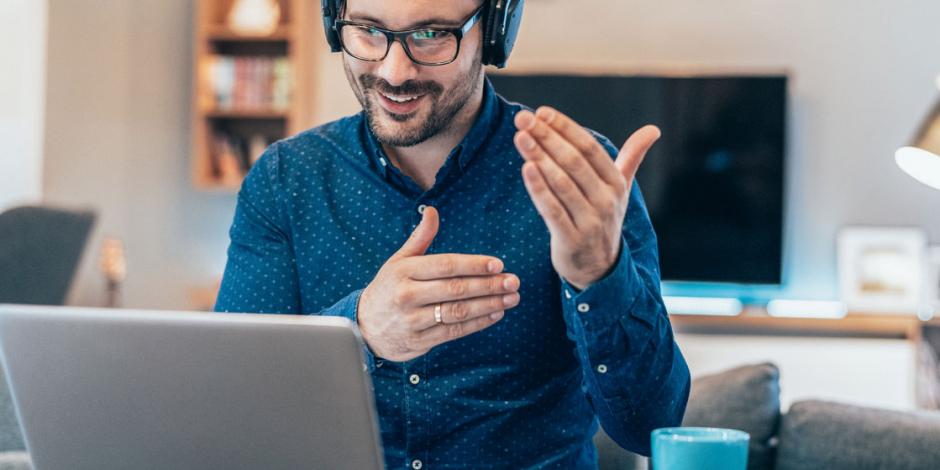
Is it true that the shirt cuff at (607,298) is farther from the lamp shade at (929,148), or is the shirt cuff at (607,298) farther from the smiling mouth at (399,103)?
the lamp shade at (929,148)

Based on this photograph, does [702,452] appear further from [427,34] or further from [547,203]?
[427,34]

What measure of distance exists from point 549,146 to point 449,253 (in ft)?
1.11

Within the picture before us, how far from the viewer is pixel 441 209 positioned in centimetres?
144

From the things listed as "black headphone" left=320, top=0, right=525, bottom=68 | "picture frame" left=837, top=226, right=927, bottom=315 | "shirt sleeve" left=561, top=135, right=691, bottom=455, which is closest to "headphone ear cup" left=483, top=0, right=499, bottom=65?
"black headphone" left=320, top=0, right=525, bottom=68

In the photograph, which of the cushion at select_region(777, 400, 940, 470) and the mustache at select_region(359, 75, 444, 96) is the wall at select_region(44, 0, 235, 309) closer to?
the mustache at select_region(359, 75, 444, 96)

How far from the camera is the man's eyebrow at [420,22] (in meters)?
1.34

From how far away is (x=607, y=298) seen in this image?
3.55ft

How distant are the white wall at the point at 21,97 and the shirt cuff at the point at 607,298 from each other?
323 centimetres

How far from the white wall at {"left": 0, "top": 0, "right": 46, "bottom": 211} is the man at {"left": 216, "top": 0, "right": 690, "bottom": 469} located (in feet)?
8.85

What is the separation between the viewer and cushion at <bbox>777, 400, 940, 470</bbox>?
1.59 meters

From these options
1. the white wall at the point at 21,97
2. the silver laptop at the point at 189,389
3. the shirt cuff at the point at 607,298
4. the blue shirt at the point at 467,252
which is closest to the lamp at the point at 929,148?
the blue shirt at the point at 467,252

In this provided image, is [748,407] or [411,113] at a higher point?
[411,113]

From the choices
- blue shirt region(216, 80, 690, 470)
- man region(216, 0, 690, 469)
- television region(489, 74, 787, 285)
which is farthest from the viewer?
television region(489, 74, 787, 285)

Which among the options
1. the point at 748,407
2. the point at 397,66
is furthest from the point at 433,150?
the point at 748,407
